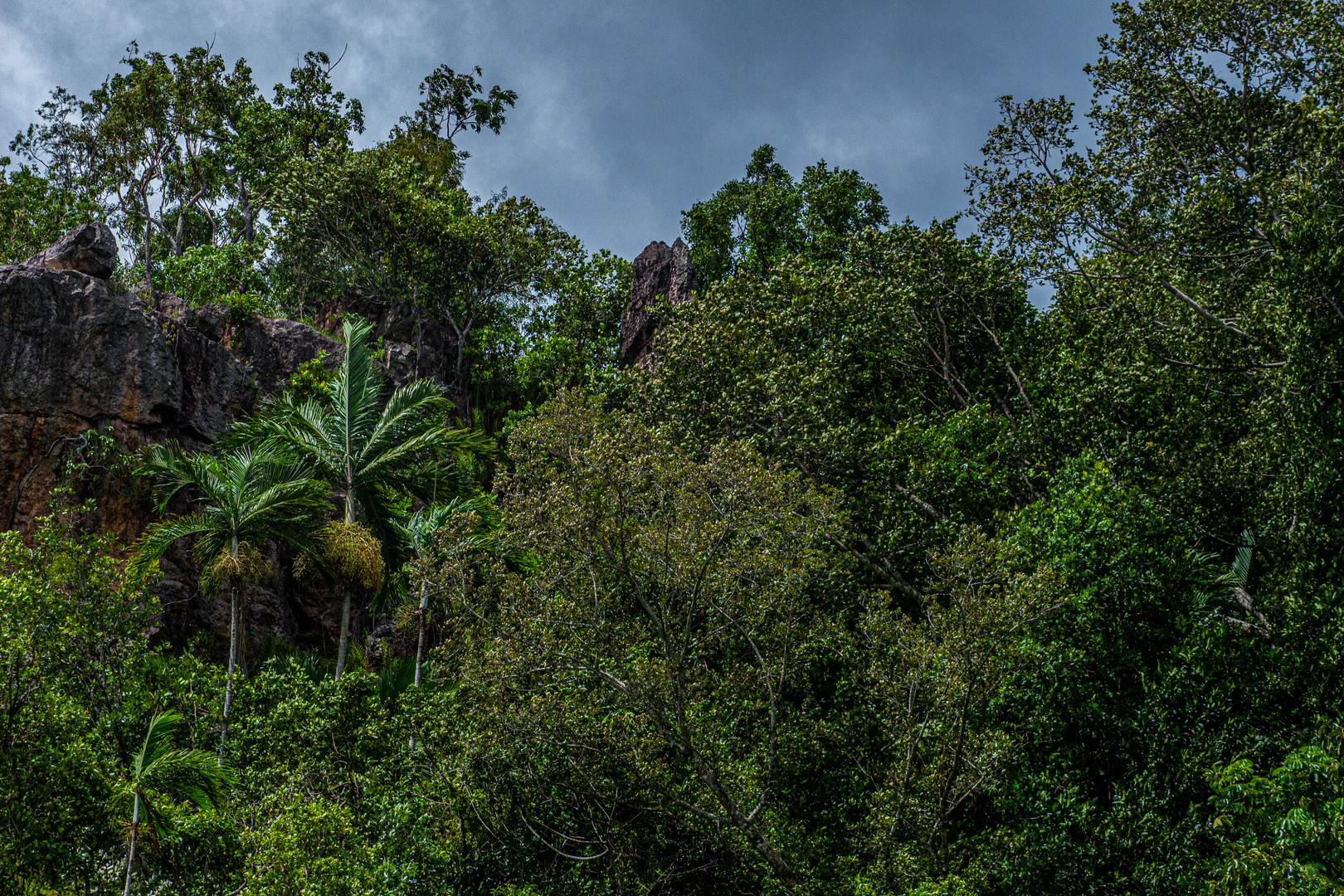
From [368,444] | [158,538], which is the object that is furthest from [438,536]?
[158,538]

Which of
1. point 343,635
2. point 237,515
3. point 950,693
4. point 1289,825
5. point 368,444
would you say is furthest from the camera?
point 368,444

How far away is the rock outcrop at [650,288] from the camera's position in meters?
26.9

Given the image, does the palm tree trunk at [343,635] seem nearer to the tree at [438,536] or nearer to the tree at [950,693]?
the tree at [438,536]

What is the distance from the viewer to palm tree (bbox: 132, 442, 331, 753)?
1356 cm

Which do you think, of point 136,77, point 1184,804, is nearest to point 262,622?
point 1184,804

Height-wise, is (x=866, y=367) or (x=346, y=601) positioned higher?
(x=866, y=367)

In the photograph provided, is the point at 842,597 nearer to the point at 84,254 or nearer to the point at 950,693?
the point at 950,693

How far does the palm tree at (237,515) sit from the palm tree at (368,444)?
0.51m

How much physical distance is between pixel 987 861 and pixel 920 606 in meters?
5.70

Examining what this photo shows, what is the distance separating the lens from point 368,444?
15.8m

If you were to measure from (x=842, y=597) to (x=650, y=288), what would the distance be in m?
14.8

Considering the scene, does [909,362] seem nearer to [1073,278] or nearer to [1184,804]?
[1073,278]

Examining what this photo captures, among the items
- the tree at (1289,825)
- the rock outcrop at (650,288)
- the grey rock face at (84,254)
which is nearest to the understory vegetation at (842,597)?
the tree at (1289,825)

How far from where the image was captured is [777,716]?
12.9m
